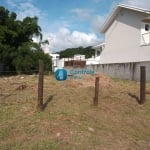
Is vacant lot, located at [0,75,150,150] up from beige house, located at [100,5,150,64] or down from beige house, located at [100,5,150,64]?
down

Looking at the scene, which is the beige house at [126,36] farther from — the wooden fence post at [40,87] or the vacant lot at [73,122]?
the wooden fence post at [40,87]

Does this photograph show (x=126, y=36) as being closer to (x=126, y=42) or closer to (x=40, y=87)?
(x=126, y=42)

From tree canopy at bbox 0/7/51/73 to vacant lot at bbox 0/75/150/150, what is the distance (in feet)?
34.8

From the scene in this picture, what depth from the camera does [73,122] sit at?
28.3ft

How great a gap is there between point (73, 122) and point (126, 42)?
1654cm

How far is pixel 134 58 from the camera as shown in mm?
23109

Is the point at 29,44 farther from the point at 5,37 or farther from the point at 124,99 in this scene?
the point at 124,99

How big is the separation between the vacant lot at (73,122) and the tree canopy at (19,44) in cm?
1061

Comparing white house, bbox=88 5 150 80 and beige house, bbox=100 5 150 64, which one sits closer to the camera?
white house, bbox=88 5 150 80

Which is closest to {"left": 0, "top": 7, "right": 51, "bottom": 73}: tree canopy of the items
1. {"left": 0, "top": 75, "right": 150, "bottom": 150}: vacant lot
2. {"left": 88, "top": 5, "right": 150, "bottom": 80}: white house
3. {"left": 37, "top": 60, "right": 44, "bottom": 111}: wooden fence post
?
{"left": 88, "top": 5, "right": 150, "bottom": 80}: white house

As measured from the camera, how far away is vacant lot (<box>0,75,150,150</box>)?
24.8ft

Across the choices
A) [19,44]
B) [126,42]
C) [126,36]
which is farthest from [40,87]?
[126,36]

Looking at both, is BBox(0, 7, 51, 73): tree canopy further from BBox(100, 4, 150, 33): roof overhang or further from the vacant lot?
the vacant lot

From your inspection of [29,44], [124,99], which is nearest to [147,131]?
[124,99]
